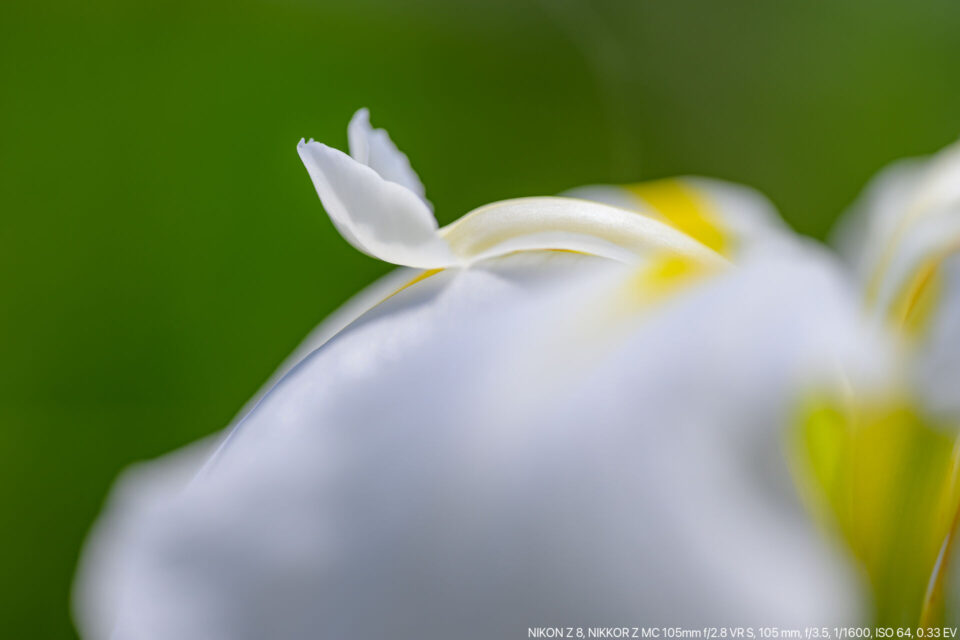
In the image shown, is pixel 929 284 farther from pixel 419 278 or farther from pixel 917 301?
pixel 419 278

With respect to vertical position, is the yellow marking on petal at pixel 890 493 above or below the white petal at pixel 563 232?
below

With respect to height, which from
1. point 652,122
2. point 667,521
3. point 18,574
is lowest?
point 18,574

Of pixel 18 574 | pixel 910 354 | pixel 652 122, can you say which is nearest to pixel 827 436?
pixel 910 354

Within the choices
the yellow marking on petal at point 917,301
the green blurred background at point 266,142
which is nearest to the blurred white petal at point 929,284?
the yellow marking on petal at point 917,301

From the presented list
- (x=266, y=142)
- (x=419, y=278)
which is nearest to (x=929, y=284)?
(x=419, y=278)

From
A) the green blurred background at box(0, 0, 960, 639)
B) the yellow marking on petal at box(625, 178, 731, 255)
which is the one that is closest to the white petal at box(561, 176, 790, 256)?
the yellow marking on petal at box(625, 178, 731, 255)

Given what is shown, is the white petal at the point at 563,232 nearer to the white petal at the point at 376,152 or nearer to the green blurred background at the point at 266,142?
the white petal at the point at 376,152

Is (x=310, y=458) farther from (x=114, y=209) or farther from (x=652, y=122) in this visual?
(x=652, y=122)

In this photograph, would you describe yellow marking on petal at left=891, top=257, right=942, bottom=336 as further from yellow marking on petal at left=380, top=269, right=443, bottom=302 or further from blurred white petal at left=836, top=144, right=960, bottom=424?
yellow marking on petal at left=380, top=269, right=443, bottom=302
